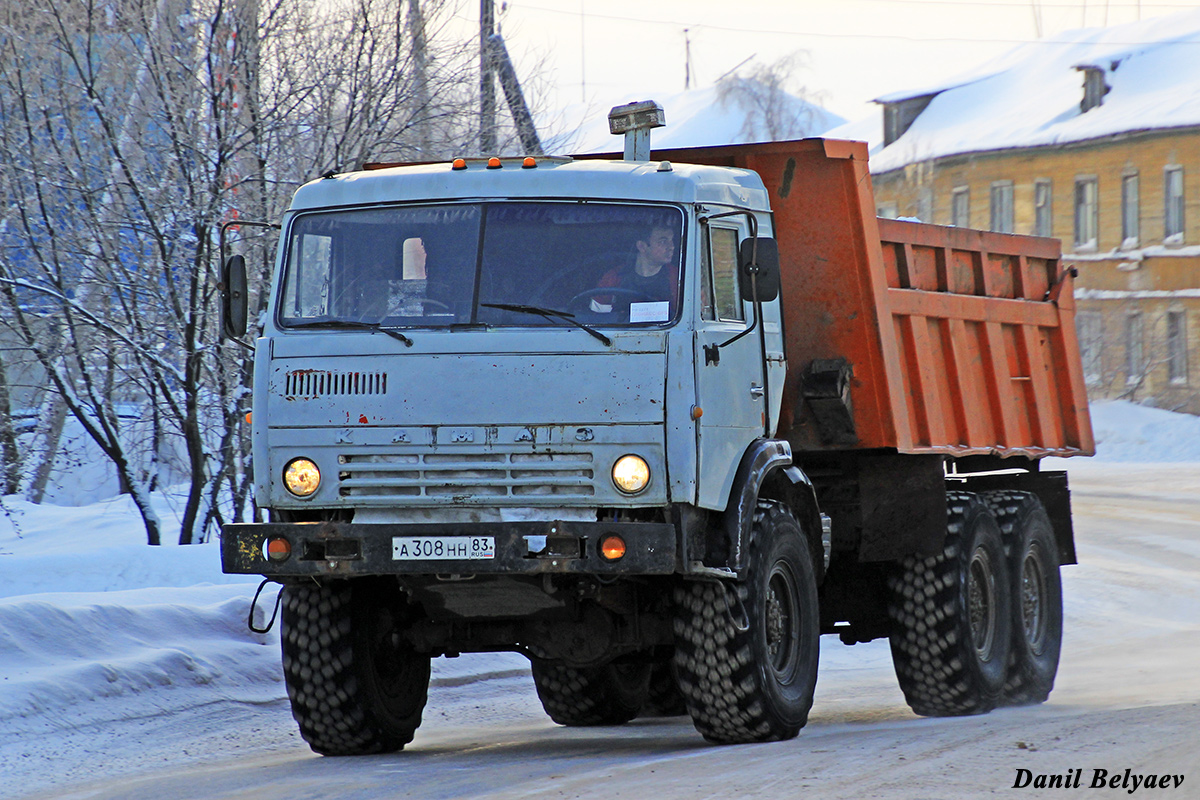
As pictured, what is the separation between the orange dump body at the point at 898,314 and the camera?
8.65 meters

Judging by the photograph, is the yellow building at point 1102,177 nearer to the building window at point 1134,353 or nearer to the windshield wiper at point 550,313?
the building window at point 1134,353

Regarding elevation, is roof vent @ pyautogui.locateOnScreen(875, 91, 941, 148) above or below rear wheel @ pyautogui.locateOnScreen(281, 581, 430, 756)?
above

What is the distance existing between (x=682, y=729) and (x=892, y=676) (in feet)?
10.2

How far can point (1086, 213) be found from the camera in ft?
144

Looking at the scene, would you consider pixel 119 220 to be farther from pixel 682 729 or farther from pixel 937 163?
pixel 937 163

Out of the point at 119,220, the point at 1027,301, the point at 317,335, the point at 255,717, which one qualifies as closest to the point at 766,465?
the point at 317,335

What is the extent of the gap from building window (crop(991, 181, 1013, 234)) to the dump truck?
38.0m

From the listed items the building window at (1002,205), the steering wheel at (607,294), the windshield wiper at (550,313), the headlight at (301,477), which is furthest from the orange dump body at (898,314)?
the building window at (1002,205)

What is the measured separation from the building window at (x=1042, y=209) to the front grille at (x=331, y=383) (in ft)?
130

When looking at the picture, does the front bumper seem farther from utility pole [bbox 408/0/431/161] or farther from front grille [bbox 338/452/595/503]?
utility pole [bbox 408/0/431/161]

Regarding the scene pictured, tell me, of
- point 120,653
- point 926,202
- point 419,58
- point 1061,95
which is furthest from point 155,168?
point 1061,95

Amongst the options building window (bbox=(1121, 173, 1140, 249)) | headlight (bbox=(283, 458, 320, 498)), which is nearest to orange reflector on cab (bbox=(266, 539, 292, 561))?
headlight (bbox=(283, 458, 320, 498))

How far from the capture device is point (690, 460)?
686 cm

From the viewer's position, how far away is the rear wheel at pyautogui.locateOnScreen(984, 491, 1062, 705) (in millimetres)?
10273
